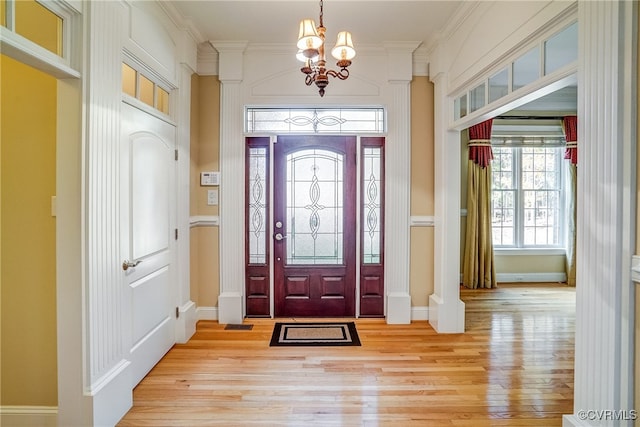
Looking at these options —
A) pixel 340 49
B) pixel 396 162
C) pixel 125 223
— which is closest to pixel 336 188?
pixel 396 162

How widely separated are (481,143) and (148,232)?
4.87 m

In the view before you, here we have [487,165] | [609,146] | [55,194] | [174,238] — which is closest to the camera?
[609,146]

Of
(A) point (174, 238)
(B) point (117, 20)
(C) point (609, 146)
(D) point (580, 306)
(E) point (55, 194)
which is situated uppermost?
(B) point (117, 20)

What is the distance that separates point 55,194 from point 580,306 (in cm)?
289

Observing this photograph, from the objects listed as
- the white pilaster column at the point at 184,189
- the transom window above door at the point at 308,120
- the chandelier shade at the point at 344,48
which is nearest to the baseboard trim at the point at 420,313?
the transom window above door at the point at 308,120

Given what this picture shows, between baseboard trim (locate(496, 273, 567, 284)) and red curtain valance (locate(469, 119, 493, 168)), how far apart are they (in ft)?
6.33

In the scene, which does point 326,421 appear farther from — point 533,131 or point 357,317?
point 533,131

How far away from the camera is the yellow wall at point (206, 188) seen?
376 centimetres

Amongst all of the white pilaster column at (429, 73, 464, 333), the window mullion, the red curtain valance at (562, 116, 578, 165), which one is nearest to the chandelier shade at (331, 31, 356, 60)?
the white pilaster column at (429, 73, 464, 333)

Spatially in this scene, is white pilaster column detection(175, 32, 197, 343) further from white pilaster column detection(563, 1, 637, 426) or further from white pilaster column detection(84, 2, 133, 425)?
white pilaster column detection(563, 1, 637, 426)

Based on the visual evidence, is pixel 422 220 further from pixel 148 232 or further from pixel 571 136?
pixel 571 136

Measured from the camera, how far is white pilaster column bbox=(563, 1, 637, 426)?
4.94 ft

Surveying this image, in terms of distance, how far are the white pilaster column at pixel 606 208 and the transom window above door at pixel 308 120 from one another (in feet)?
7.45

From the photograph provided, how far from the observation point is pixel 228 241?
12.4 ft
